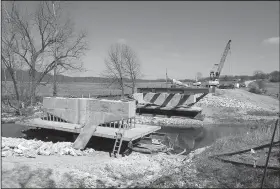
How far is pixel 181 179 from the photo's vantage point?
9.70m

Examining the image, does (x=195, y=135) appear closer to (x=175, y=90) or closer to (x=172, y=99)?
(x=175, y=90)

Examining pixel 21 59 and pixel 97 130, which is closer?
pixel 97 130

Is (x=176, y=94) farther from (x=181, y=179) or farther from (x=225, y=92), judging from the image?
(x=225, y=92)

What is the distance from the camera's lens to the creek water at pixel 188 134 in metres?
21.5

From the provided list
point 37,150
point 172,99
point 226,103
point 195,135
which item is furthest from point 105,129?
point 226,103

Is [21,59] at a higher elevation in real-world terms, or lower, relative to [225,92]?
higher

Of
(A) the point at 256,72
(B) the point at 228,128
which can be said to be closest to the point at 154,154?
(B) the point at 228,128

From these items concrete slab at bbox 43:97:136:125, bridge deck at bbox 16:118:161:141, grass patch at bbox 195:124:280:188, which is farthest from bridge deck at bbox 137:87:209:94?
concrete slab at bbox 43:97:136:125

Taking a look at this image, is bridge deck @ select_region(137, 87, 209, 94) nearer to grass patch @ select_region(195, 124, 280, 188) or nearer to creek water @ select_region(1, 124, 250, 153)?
grass patch @ select_region(195, 124, 280, 188)

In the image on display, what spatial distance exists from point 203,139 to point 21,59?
2333 cm

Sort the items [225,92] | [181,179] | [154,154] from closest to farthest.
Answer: [181,179]
[154,154]
[225,92]

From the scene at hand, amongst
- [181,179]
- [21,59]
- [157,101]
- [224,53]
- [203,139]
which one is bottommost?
[203,139]

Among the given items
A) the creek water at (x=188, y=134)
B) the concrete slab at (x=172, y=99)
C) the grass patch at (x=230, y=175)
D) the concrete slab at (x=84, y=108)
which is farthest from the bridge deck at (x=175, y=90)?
the creek water at (x=188, y=134)

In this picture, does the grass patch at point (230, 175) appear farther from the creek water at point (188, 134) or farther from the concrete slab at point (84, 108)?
the creek water at point (188, 134)
